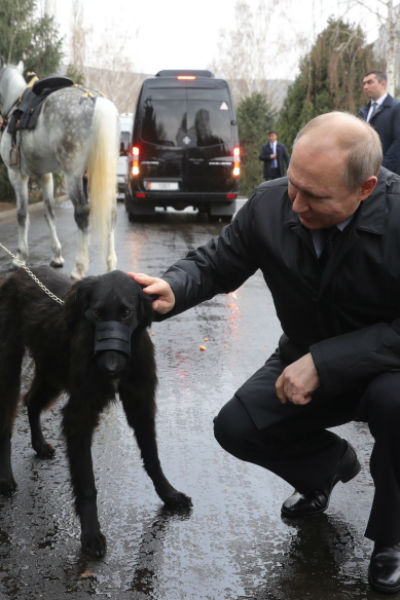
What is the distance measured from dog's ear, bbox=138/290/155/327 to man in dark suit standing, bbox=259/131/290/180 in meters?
18.9

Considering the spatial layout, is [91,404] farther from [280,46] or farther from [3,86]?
[280,46]

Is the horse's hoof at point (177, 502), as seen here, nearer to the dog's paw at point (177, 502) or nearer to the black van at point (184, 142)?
the dog's paw at point (177, 502)

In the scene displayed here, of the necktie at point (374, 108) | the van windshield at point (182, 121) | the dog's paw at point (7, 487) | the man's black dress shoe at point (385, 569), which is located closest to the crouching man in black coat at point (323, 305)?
the man's black dress shoe at point (385, 569)

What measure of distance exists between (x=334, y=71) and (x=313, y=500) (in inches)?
879

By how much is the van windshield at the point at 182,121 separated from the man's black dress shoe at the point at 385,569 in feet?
43.6

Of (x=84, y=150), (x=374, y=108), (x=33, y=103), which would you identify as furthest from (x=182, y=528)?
(x=374, y=108)

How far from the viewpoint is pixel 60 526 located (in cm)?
322

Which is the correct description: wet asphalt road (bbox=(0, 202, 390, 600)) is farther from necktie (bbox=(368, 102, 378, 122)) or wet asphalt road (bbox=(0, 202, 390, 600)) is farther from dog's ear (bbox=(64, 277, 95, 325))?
necktie (bbox=(368, 102, 378, 122))

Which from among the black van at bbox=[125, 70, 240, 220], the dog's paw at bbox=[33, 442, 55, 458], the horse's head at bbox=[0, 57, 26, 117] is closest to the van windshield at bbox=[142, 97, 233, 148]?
the black van at bbox=[125, 70, 240, 220]

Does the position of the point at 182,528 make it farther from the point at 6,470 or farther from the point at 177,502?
the point at 6,470

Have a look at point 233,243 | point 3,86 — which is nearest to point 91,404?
point 233,243

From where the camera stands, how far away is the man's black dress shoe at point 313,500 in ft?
10.9

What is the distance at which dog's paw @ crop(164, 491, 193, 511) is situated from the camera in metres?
3.37

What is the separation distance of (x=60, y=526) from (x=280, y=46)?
60247 mm
